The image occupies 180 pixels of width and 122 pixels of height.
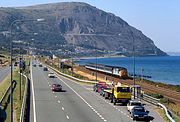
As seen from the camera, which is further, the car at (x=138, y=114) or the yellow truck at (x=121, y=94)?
the yellow truck at (x=121, y=94)

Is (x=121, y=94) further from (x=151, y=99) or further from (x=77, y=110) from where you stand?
(x=77, y=110)

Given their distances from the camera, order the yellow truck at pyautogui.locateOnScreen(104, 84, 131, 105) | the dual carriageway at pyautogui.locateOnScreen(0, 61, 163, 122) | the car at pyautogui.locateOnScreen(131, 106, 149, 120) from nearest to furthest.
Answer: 1. the car at pyautogui.locateOnScreen(131, 106, 149, 120)
2. the dual carriageway at pyautogui.locateOnScreen(0, 61, 163, 122)
3. the yellow truck at pyautogui.locateOnScreen(104, 84, 131, 105)

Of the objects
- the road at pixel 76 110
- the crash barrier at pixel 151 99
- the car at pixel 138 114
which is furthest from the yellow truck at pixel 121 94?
Answer: the car at pixel 138 114

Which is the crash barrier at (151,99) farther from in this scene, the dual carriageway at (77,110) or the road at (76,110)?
the road at (76,110)

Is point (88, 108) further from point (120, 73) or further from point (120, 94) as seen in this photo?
point (120, 73)

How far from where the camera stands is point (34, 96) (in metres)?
63.0

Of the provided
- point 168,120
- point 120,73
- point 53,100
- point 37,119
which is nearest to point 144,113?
point 168,120

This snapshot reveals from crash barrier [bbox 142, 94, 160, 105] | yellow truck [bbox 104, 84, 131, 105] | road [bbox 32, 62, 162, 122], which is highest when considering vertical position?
yellow truck [bbox 104, 84, 131, 105]

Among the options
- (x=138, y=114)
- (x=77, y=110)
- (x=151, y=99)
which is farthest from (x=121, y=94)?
(x=138, y=114)

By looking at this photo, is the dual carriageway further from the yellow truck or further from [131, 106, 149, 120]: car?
the yellow truck

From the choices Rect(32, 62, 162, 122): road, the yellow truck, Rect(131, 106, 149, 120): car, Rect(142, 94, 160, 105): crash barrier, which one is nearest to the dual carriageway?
Rect(32, 62, 162, 122): road

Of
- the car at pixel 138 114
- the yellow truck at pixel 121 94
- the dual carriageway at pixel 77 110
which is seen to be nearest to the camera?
the car at pixel 138 114

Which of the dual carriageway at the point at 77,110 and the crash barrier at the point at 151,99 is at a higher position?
the crash barrier at the point at 151,99

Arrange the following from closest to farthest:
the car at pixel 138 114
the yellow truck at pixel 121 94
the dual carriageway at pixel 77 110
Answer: the car at pixel 138 114, the dual carriageway at pixel 77 110, the yellow truck at pixel 121 94
